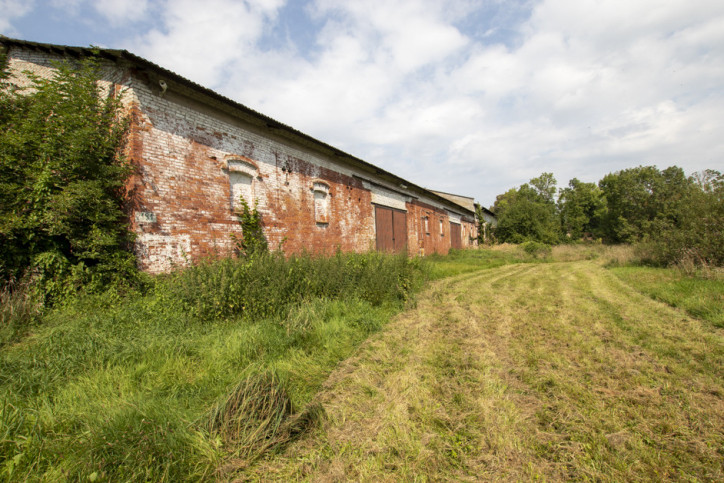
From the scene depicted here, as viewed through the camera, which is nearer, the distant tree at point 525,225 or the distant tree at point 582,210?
the distant tree at point 525,225

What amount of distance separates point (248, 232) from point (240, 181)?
146 cm

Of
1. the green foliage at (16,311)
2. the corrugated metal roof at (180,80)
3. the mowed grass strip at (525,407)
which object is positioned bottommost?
the mowed grass strip at (525,407)

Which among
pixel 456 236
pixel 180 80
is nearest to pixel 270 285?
pixel 180 80

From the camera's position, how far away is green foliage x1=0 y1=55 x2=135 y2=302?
4797mm

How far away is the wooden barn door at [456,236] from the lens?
79.9ft

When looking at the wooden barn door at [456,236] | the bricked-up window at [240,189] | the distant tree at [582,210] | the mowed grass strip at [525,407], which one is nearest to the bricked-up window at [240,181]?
the bricked-up window at [240,189]

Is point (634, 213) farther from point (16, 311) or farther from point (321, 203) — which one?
point (16, 311)

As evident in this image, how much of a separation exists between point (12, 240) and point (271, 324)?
443 centimetres

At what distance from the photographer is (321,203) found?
10.9 meters

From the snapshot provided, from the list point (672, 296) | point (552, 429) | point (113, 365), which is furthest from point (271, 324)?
point (672, 296)

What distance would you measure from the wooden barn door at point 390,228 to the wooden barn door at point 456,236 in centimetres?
896

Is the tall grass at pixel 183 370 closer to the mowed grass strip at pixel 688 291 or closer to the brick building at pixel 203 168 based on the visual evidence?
the brick building at pixel 203 168

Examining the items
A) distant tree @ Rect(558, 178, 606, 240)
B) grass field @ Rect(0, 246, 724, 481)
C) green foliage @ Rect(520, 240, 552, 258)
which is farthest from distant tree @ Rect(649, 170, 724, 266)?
distant tree @ Rect(558, 178, 606, 240)

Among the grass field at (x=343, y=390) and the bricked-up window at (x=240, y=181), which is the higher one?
the bricked-up window at (x=240, y=181)
